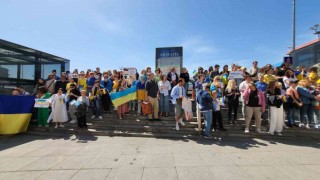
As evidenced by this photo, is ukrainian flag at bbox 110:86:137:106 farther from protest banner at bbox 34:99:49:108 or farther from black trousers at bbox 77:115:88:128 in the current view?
protest banner at bbox 34:99:49:108

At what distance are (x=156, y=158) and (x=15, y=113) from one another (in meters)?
6.25

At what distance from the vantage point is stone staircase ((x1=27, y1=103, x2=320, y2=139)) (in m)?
7.42

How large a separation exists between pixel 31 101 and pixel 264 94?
30.8ft

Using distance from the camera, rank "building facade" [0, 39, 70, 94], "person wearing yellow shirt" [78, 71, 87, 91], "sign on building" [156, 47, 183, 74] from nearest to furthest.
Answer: "building facade" [0, 39, 70, 94] < "person wearing yellow shirt" [78, 71, 87, 91] < "sign on building" [156, 47, 183, 74]

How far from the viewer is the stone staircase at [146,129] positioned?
24.3 ft

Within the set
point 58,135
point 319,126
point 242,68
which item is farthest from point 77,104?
point 319,126

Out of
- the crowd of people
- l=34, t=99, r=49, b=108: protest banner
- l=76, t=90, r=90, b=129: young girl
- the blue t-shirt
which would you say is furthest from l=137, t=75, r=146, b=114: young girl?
the blue t-shirt

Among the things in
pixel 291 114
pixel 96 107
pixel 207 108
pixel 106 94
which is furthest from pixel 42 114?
pixel 291 114

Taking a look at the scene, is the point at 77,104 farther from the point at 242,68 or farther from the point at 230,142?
the point at 242,68

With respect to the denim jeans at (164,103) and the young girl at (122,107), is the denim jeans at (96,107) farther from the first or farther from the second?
the denim jeans at (164,103)

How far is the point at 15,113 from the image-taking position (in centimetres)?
787

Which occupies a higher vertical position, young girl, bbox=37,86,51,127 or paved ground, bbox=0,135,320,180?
young girl, bbox=37,86,51,127

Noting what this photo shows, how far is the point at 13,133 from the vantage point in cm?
770

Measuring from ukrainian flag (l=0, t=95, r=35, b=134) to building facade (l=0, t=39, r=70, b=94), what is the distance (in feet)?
6.28
